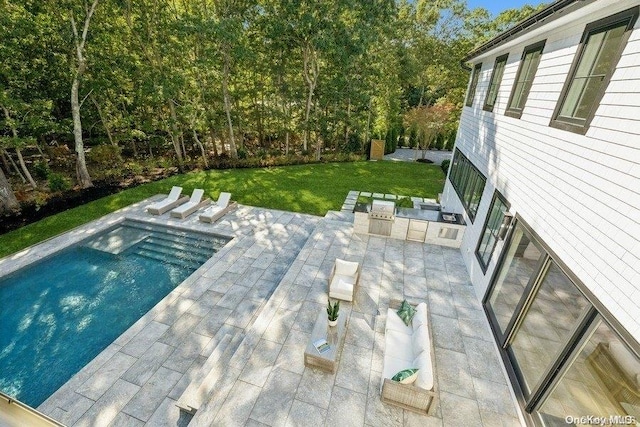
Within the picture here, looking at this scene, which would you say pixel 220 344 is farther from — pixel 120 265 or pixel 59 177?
pixel 59 177

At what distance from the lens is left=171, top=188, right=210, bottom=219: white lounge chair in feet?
41.1

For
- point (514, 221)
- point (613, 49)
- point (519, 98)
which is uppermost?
point (613, 49)

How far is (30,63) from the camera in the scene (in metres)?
13.4

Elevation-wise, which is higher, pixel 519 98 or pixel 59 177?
pixel 519 98

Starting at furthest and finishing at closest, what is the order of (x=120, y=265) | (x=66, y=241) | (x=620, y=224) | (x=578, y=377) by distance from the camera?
(x=66, y=241)
(x=120, y=265)
(x=578, y=377)
(x=620, y=224)

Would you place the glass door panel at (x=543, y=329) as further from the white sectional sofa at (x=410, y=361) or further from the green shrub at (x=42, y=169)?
the green shrub at (x=42, y=169)

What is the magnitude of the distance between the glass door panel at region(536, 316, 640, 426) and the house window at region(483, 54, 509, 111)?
6773 millimetres

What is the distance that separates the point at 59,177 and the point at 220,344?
14102mm

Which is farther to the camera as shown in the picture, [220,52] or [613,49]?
[220,52]

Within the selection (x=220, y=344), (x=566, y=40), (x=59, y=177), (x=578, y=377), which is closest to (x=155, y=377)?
(x=220, y=344)

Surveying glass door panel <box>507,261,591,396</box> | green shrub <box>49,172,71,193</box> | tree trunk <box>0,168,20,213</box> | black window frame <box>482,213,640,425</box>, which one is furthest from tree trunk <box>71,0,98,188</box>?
glass door panel <box>507,261,591,396</box>

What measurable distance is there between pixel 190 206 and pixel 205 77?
32.3 feet

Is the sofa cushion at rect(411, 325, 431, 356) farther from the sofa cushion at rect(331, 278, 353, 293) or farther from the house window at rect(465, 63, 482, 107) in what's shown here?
the house window at rect(465, 63, 482, 107)

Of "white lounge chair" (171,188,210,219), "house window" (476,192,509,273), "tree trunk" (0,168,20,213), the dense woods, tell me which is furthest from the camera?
the dense woods
